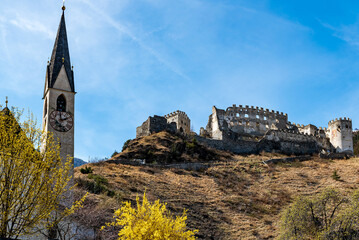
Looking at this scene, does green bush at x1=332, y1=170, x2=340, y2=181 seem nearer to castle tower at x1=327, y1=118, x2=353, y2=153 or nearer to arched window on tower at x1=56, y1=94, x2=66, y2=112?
castle tower at x1=327, y1=118, x2=353, y2=153

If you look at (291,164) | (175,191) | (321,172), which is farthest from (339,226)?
(291,164)

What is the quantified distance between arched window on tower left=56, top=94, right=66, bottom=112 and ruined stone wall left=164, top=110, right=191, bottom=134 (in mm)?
41235

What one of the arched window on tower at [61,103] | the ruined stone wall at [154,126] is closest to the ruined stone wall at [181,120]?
the ruined stone wall at [154,126]

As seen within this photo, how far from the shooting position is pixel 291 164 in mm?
60281

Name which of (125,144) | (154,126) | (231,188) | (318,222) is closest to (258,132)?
(154,126)

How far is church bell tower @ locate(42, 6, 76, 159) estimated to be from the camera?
3288 centimetres

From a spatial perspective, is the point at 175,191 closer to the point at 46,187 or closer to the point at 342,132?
the point at 46,187

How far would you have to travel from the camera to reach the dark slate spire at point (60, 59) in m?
35.0

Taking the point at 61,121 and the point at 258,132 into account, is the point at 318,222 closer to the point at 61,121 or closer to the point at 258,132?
the point at 61,121

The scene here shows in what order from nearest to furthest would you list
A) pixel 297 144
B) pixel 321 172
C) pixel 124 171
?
1. pixel 124 171
2. pixel 321 172
3. pixel 297 144

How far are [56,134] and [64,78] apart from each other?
5.16m

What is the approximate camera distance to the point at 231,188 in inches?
1898

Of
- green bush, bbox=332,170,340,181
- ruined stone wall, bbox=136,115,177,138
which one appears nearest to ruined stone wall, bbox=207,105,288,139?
ruined stone wall, bbox=136,115,177,138

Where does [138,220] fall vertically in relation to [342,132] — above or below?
below
